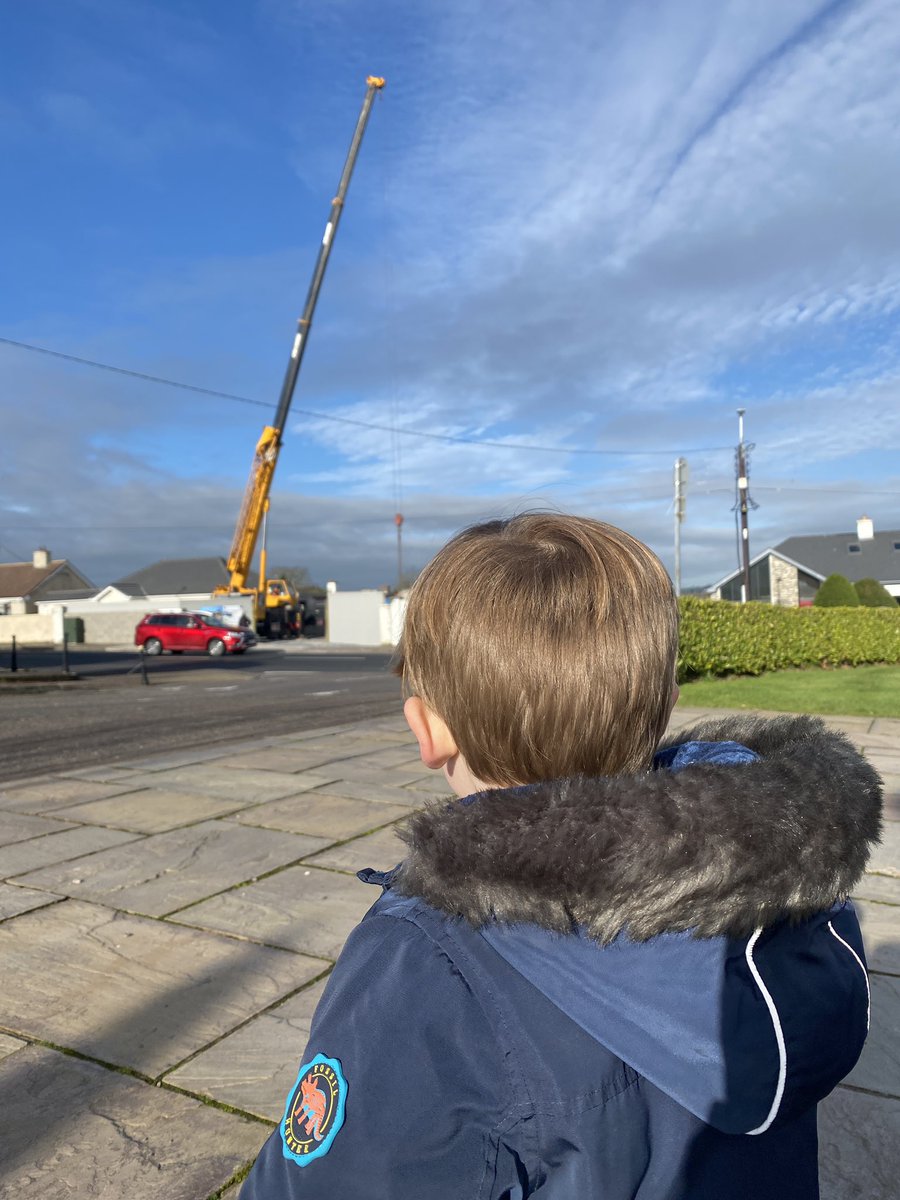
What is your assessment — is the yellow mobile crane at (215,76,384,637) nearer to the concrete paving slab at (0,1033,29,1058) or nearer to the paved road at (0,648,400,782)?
the paved road at (0,648,400,782)

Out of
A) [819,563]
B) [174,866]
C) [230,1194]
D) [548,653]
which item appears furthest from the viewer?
[819,563]

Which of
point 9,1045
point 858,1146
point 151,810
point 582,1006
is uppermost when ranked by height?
point 582,1006

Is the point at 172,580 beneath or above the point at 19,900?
above

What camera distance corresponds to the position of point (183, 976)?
3059 millimetres

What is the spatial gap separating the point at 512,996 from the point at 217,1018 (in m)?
2.27

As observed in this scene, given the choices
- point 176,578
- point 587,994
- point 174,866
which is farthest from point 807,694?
point 176,578

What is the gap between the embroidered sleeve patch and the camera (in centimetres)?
85

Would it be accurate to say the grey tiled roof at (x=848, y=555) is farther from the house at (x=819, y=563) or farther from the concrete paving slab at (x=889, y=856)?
the concrete paving slab at (x=889, y=856)

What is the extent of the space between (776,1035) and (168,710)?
1166 centimetres

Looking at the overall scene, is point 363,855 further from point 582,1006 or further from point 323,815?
point 582,1006

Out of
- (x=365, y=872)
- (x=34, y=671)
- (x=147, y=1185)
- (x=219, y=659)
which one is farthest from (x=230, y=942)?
(x=219, y=659)

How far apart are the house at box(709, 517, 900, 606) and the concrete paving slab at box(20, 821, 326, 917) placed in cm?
4277

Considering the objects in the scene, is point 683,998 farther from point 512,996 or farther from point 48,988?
point 48,988

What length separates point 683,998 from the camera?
83 centimetres
